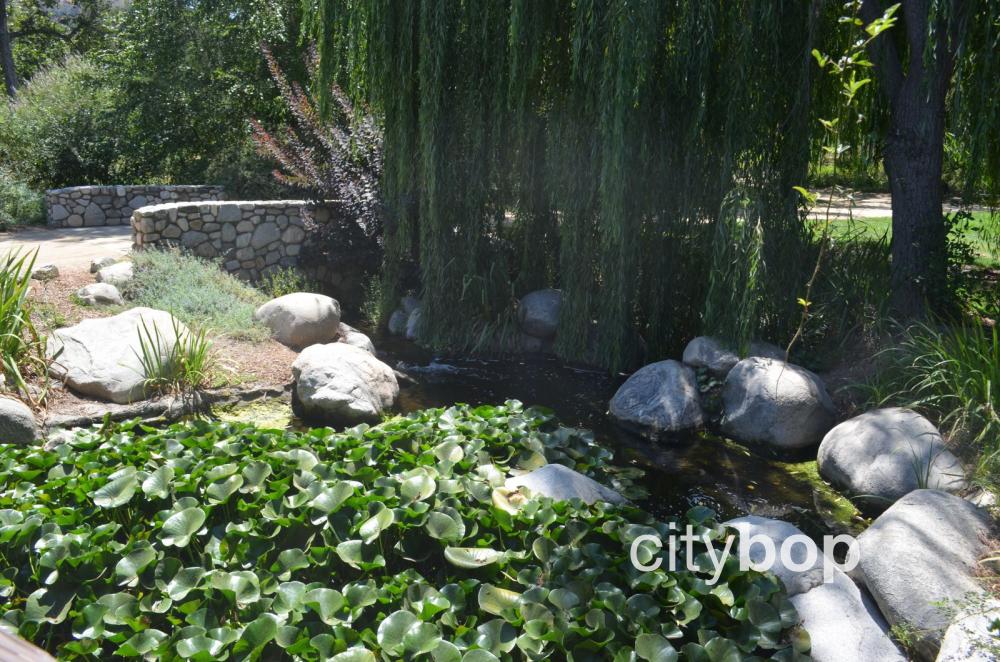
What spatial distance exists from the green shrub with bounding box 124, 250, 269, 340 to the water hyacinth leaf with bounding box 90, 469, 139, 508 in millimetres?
3447

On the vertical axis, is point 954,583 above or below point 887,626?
above

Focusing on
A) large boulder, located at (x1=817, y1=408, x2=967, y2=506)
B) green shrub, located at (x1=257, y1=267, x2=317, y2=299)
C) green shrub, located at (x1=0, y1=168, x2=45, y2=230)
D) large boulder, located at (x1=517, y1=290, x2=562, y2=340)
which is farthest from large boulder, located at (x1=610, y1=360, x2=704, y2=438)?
green shrub, located at (x1=0, y1=168, x2=45, y2=230)

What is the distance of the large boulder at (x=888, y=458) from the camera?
14.6 ft

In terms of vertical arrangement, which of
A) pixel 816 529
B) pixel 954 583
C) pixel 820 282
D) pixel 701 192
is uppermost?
pixel 701 192

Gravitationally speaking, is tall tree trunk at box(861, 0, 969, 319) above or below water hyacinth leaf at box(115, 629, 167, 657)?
above

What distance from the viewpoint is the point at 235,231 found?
930 cm

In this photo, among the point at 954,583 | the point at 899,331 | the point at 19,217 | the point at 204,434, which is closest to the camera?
the point at 954,583

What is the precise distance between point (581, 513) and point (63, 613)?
2033 millimetres

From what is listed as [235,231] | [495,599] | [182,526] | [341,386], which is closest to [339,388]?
[341,386]

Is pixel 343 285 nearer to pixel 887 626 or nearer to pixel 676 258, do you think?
pixel 676 258

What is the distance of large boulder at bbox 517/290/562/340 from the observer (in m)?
7.77

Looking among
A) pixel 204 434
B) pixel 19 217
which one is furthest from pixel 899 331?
pixel 19 217

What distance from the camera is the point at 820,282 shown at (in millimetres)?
6785

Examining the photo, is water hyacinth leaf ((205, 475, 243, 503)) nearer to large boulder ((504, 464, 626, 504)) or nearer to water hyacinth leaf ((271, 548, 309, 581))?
water hyacinth leaf ((271, 548, 309, 581))
